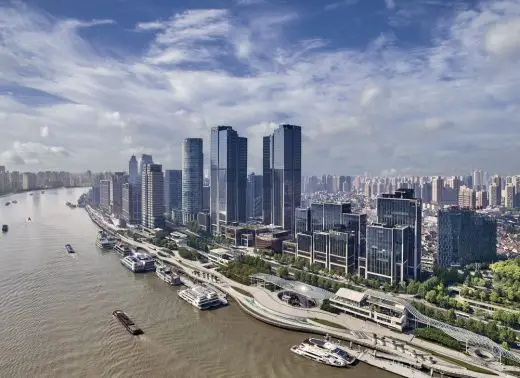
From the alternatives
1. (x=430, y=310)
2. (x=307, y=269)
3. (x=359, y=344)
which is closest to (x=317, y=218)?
(x=307, y=269)

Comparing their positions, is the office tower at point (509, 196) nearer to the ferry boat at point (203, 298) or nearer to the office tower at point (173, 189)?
the office tower at point (173, 189)

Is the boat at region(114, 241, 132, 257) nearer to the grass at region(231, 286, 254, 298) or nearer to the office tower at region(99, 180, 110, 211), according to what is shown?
the grass at region(231, 286, 254, 298)

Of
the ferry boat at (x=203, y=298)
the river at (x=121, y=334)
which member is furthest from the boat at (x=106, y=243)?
the ferry boat at (x=203, y=298)

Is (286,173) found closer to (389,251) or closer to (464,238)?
(464,238)

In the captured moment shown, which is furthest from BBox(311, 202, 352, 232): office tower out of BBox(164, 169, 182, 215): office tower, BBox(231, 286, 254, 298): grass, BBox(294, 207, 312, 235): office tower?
BBox(164, 169, 182, 215): office tower

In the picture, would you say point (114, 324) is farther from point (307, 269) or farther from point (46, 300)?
point (307, 269)
